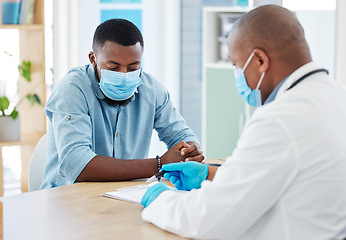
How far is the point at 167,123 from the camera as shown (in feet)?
7.64

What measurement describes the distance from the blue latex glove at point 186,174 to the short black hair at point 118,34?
23.8 inches

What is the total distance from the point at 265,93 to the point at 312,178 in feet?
1.09

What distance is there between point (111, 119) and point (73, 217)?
29.9 inches

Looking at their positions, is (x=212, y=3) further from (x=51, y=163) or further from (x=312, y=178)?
(x=312, y=178)

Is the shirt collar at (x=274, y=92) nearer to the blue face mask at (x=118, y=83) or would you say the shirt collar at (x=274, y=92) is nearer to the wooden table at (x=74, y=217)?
the wooden table at (x=74, y=217)

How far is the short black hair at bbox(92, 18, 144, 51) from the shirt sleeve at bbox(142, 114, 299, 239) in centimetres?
101

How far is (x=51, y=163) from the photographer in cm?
213

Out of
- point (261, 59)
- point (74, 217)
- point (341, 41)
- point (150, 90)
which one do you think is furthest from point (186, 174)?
point (341, 41)

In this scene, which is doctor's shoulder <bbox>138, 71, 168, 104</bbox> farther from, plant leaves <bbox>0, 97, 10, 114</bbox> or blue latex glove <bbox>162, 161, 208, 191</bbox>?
plant leaves <bbox>0, 97, 10, 114</bbox>

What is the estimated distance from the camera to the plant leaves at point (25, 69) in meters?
3.43

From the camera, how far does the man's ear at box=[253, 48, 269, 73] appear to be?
1333 millimetres

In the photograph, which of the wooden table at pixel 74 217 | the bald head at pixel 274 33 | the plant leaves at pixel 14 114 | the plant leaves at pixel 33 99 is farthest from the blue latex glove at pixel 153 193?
the plant leaves at pixel 33 99

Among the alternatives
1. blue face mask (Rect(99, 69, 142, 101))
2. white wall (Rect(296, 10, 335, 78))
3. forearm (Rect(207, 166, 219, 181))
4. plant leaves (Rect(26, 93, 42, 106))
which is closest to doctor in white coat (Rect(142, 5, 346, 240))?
forearm (Rect(207, 166, 219, 181))

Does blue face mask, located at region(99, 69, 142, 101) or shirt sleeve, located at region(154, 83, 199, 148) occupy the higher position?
blue face mask, located at region(99, 69, 142, 101)
